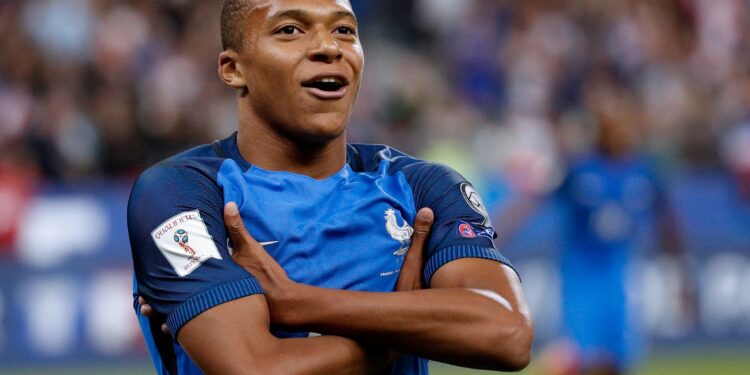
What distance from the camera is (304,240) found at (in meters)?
3.60

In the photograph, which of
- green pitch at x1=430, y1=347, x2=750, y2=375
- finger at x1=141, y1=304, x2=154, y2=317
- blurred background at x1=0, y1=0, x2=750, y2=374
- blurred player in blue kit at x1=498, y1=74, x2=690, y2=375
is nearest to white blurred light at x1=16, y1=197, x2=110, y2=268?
blurred background at x1=0, y1=0, x2=750, y2=374

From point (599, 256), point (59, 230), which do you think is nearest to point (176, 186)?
point (599, 256)

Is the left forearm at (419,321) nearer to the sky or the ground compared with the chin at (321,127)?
nearer to the ground

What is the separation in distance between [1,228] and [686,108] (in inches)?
331

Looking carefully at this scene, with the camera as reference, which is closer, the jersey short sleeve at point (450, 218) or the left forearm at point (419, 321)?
the left forearm at point (419, 321)

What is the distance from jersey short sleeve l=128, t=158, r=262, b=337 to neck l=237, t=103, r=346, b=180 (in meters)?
0.23

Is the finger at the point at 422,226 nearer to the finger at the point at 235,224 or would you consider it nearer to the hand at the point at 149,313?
the finger at the point at 235,224

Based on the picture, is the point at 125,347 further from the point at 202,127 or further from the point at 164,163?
the point at 164,163

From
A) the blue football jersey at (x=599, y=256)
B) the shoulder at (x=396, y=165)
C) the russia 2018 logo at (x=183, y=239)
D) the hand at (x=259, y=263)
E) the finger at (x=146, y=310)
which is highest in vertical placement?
the blue football jersey at (x=599, y=256)

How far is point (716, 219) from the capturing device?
1281 cm

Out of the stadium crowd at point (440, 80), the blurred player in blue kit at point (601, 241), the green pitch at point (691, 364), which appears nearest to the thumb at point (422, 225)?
the blurred player in blue kit at point (601, 241)

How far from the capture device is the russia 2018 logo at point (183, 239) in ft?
11.3

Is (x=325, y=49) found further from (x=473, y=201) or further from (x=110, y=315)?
(x=110, y=315)

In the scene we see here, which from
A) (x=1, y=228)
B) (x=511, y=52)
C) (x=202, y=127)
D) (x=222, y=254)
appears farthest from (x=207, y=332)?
(x=511, y=52)
